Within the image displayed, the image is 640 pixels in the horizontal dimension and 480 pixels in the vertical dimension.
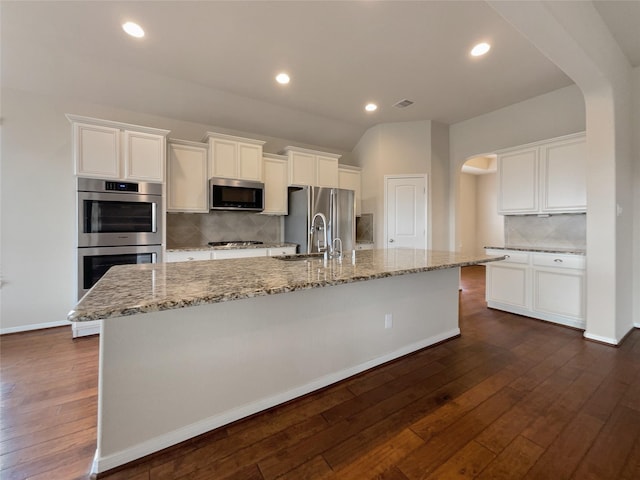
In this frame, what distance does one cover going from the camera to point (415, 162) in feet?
15.2

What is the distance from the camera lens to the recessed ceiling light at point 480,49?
9.01 ft

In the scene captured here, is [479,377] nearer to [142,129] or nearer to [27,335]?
[142,129]

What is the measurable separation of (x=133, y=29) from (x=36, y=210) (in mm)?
2259

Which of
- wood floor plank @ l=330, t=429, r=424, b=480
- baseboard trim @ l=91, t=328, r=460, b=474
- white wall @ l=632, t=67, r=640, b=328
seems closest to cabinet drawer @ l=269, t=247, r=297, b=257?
baseboard trim @ l=91, t=328, r=460, b=474

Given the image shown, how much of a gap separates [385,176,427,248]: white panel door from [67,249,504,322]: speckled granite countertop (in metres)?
2.69

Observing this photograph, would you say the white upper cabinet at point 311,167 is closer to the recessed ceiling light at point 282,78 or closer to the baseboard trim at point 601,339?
the recessed ceiling light at point 282,78

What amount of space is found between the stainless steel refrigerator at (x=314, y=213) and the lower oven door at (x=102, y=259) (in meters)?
1.91

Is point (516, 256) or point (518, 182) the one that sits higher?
point (518, 182)

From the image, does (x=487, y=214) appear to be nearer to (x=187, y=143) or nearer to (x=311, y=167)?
(x=311, y=167)

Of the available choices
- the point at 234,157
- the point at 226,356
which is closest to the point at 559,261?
the point at 226,356

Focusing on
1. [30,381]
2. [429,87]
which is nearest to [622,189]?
[429,87]

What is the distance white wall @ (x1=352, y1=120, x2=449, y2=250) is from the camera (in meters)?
4.61

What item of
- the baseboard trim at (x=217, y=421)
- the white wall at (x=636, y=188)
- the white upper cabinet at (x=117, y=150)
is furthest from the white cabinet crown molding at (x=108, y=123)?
the white wall at (x=636, y=188)

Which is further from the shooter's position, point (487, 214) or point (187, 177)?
point (487, 214)
